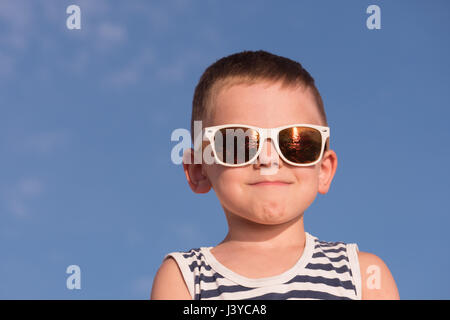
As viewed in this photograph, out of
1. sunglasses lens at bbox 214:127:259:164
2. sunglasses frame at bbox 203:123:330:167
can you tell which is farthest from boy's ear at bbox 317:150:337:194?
sunglasses lens at bbox 214:127:259:164

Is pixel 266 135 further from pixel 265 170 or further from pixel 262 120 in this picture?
pixel 265 170

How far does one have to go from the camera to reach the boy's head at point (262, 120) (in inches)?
150

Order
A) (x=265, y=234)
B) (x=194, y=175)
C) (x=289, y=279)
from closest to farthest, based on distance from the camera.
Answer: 1. (x=289, y=279)
2. (x=265, y=234)
3. (x=194, y=175)

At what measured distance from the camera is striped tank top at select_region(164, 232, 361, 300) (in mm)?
3588

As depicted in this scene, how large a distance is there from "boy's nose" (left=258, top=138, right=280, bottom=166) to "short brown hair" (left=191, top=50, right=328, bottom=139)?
1.58 feet

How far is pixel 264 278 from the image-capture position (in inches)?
144

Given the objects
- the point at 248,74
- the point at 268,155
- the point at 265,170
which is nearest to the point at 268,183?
the point at 265,170

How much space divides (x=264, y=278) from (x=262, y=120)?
108 centimetres

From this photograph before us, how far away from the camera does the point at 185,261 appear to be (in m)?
3.91

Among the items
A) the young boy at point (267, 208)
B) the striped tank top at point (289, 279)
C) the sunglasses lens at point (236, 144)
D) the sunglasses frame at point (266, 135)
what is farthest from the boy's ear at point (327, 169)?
the sunglasses lens at point (236, 144)

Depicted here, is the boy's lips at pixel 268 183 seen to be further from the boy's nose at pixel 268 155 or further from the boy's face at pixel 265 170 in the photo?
the boy's nose at pixel 268 155
